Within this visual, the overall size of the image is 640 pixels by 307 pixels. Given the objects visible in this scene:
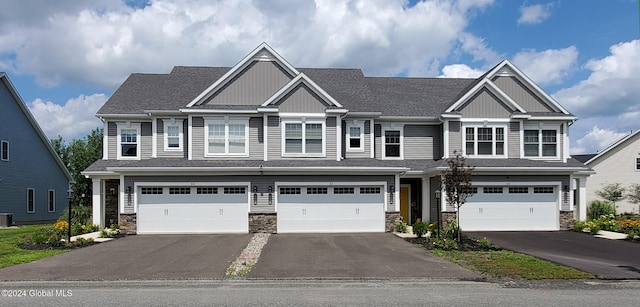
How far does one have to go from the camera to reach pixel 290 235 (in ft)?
68.2

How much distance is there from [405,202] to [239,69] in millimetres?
10391

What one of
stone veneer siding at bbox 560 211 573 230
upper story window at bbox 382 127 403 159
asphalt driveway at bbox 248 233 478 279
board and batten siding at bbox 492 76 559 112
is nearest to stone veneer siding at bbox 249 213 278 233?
asphalt driveway at bbox 248 233 478 279

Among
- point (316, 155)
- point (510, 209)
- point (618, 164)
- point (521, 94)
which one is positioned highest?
point (521, 94)

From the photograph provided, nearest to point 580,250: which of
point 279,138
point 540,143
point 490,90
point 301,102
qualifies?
point 540,143

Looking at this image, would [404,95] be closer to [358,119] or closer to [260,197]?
[358,119]

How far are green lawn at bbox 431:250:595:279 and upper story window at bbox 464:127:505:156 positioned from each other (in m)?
8.75

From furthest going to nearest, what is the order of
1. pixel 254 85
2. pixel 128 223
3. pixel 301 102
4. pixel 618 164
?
pixel 618 164, pixel 254 85, pixel 301 102, pixel 128 223

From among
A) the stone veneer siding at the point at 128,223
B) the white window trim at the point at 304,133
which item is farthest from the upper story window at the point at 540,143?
the stone veneer siding at the point at 128,223

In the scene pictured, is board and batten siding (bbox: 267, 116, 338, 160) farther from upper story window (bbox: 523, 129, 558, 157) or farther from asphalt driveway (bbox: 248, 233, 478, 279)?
upper story window (bbox: 523, 129, 558, 157)

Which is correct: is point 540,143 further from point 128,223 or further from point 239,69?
point 128,223

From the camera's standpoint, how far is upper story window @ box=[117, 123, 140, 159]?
24047 millimetres

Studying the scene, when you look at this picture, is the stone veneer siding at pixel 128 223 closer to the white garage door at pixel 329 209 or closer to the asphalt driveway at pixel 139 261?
the asphalt driveway at pixel 139 261

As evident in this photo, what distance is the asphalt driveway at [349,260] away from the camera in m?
12.0

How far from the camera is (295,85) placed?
2258cm
